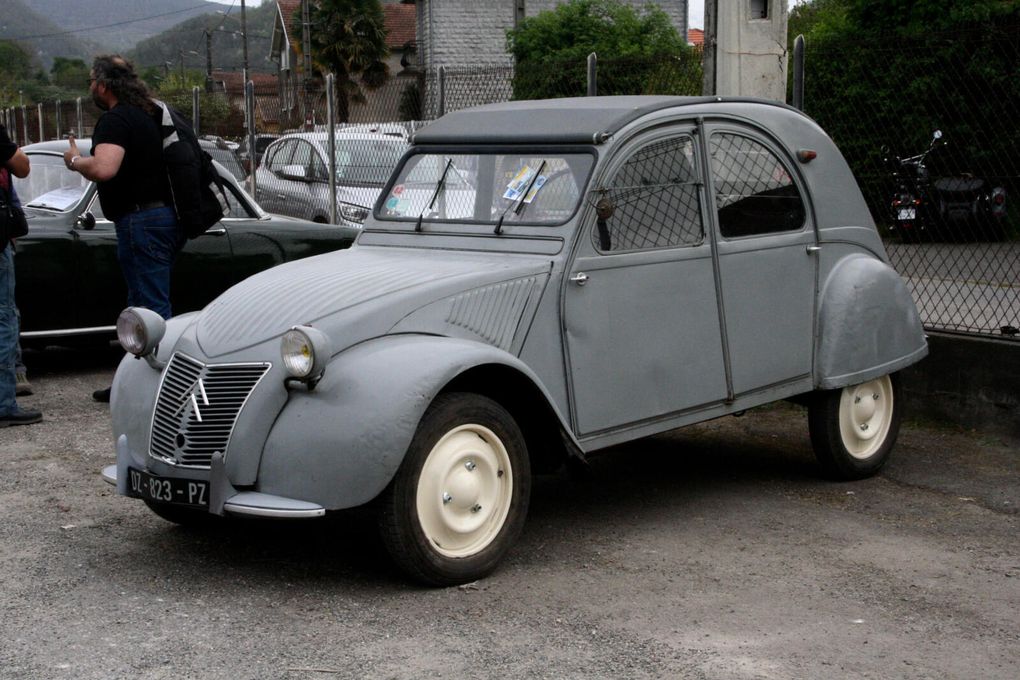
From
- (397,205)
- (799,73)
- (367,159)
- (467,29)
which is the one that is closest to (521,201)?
(397,205)

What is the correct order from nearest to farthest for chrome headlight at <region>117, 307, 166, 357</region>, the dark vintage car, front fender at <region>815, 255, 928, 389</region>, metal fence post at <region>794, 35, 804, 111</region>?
chrome headlight at <region>117, 307, 166, 357</region> → front fender at <region>815, 255, 928, 389</region> → metal fence post at <region>794, 35, 804, 111</region> → the dark vintage car

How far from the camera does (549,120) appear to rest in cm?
578

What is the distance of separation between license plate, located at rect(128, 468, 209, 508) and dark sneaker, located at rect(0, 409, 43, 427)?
3097mm

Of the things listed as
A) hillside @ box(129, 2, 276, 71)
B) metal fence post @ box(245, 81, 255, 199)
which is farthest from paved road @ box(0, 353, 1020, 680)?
hillside @ box(129, 2, 276, 71)

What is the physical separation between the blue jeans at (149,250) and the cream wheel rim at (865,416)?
390cm

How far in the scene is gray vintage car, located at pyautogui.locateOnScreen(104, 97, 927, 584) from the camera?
4.68 meters

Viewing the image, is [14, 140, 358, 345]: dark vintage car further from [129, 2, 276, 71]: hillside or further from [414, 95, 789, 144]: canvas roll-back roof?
[129, 2, 276, 71]: hillside

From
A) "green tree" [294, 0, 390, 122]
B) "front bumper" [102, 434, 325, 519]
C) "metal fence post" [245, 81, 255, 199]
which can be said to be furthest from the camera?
"green tree" [294, 0, 390, 122]

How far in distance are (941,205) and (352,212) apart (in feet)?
19.4

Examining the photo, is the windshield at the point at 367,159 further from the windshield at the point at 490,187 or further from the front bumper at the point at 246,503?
the front bumper at the point at 246,503

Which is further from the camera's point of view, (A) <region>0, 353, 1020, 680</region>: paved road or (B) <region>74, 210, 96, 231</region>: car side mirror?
(B) <region>74, 210, 96, 231</region>: car side mirror

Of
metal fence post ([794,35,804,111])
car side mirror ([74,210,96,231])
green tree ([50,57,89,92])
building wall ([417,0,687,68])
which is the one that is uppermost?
green tree ([50,57,89,92])

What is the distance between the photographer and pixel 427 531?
4770 millimetres

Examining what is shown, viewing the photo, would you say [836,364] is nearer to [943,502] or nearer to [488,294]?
[943,502]
